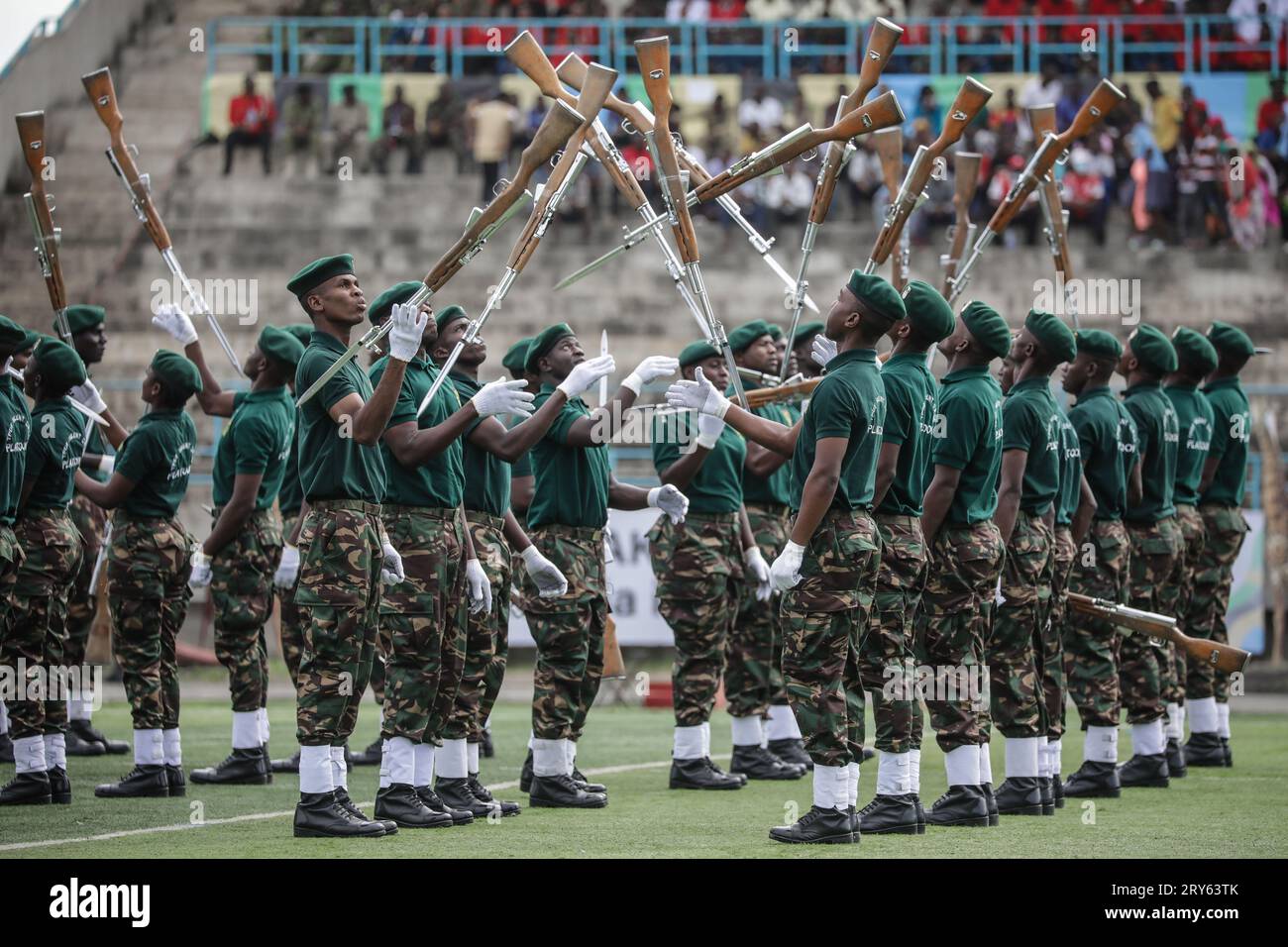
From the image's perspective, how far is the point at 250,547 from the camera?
35.3 ft

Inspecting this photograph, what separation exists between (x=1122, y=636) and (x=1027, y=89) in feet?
50.3

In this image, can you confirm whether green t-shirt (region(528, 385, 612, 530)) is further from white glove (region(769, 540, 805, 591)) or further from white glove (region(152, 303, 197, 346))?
white glove (region(152, 303, 197, 346))

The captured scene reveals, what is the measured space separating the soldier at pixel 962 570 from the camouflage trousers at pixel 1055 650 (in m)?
1.03

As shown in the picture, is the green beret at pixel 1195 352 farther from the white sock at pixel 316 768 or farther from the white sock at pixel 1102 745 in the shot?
the white sock at pixel 316 768

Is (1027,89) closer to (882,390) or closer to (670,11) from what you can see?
(670,11)

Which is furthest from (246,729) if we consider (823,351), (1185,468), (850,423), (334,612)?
(1185,468)

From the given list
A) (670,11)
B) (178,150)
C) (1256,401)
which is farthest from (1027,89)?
(178,150)

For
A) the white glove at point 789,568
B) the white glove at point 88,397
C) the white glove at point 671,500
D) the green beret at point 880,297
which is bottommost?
the white glove at point 789,568

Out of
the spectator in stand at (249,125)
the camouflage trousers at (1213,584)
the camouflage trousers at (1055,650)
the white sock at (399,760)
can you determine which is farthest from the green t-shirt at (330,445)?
the spectator in stand at (249,125)

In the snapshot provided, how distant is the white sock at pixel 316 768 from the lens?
27.0ft

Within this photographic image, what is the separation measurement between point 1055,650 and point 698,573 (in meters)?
2.12

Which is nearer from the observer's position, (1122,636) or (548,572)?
(548,572)

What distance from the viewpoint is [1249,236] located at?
23766mm
